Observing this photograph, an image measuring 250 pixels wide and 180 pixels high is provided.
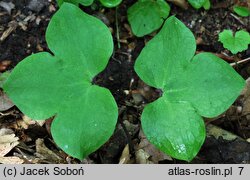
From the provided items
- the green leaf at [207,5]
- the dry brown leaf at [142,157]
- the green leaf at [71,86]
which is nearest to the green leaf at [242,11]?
the green leaf at [207,5]

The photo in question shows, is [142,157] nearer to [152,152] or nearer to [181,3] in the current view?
[152,152]

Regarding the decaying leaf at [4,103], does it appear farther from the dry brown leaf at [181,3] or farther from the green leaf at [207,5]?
the green leaf at [207,5]

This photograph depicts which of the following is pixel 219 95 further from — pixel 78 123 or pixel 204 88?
pixel 78 123

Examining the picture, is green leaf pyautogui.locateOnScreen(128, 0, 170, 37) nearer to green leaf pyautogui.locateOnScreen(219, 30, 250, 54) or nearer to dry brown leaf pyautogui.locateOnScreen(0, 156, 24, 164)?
green leaf pyautogui.locateOnScreen(219, 30, 250, 54)

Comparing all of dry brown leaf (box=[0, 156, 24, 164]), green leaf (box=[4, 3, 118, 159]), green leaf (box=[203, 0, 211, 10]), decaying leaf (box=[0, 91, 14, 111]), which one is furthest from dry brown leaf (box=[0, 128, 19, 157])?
green leaf (box=[203, 0, 211, 10])

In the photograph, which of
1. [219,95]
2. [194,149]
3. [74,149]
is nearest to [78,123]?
[74,149]

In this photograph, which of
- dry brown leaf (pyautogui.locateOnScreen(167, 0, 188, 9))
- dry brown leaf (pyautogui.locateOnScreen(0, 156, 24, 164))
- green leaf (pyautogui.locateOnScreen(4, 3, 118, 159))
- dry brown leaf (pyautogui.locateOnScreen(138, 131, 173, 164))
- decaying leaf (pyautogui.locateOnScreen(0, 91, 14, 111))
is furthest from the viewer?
dry brown leaf (pyautogui.locateOnScreen(167, 0, 188, 9))
